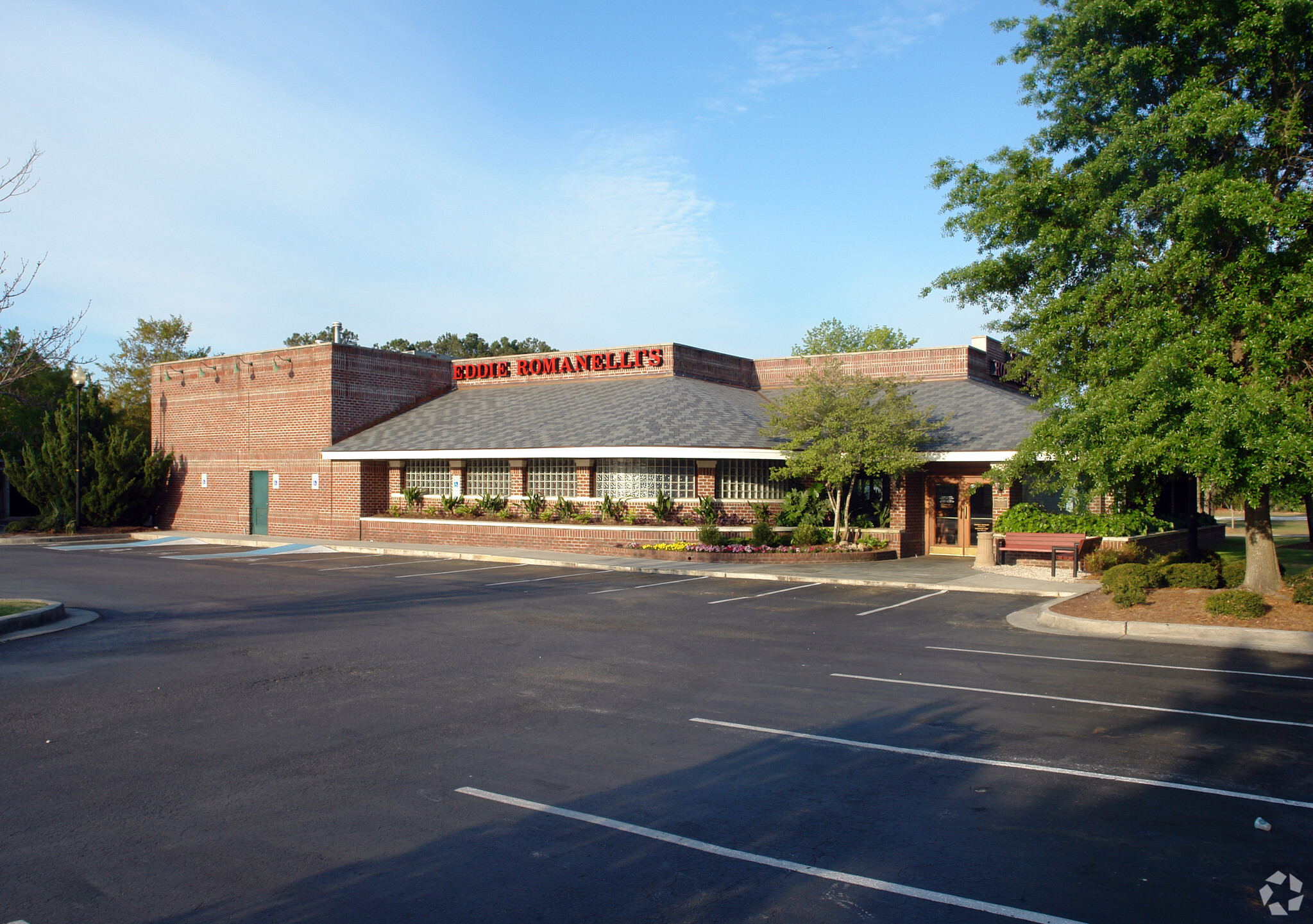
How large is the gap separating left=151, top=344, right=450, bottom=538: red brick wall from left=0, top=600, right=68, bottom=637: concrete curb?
18038 millimetres

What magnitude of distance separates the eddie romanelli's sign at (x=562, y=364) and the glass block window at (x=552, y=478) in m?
7.26

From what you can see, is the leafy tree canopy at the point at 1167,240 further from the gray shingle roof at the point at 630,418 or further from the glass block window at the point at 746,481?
the glass block window at the point at 746,481

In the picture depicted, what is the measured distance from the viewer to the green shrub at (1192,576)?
1558 centimetres

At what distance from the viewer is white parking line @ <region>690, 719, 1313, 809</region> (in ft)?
20.4

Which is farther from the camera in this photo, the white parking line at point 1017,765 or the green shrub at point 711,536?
the green shrub at point 711,536

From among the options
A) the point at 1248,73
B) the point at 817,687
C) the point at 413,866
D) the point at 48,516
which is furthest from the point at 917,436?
the point at 48,516

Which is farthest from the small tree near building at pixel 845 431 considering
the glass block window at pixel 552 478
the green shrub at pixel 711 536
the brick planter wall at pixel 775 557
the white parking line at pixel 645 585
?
the glass block window at pixel 552 478

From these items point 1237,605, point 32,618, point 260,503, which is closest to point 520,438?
point 260,503

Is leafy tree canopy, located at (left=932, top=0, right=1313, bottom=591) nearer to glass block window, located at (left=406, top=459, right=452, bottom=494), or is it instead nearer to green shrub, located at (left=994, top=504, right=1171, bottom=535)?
green shrub, located at (left=994, top=504, right=1171, bottom=535)

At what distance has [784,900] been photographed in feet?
15.2

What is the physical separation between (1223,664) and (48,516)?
130ft

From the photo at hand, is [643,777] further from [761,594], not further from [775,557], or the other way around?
[775,557]

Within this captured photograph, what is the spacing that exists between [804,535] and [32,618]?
1724 cm

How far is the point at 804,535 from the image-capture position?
953 inches
